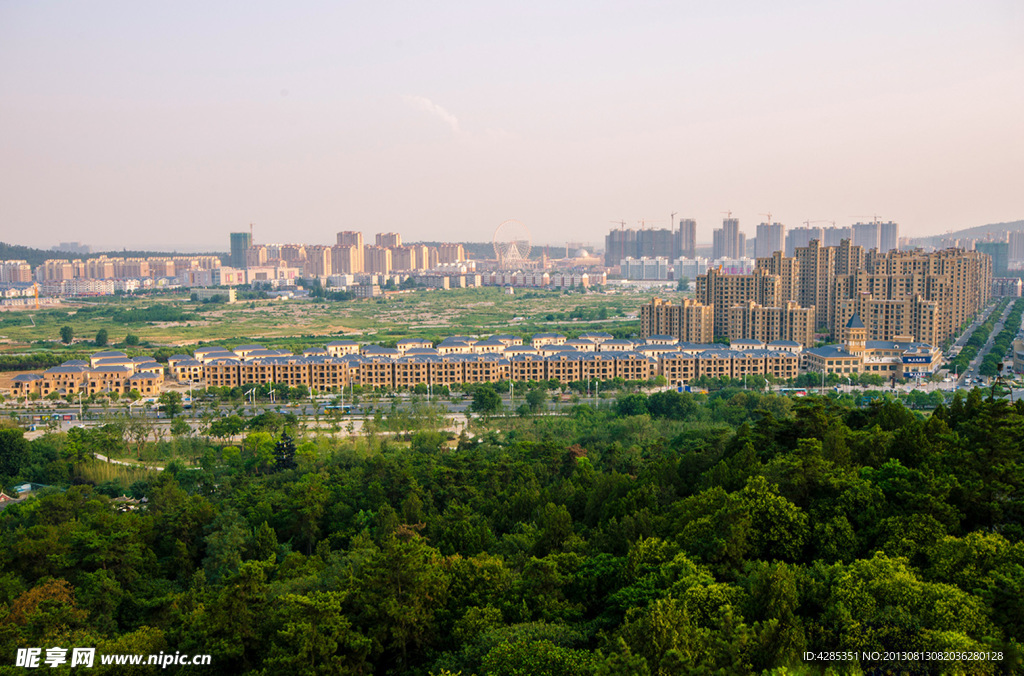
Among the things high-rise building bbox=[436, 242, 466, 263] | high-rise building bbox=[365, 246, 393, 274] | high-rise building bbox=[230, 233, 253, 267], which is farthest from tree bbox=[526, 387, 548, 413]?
high-rise building bbox=[436, 242, 466, 263]

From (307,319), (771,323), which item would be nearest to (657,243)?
(307,319)

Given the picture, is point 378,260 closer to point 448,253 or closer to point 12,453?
point 448,253

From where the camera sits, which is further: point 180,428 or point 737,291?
point 737,291

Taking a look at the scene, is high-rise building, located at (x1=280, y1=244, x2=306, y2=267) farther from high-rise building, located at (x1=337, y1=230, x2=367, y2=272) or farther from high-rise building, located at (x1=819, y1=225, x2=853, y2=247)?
high-rise building, located at (x1=819, y1=225, x2=853, y2=247)

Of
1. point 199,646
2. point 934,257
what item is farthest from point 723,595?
point 934,257

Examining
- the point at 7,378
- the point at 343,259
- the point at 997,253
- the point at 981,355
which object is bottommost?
the point at 7,378

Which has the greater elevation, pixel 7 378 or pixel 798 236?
pixel 798 236
